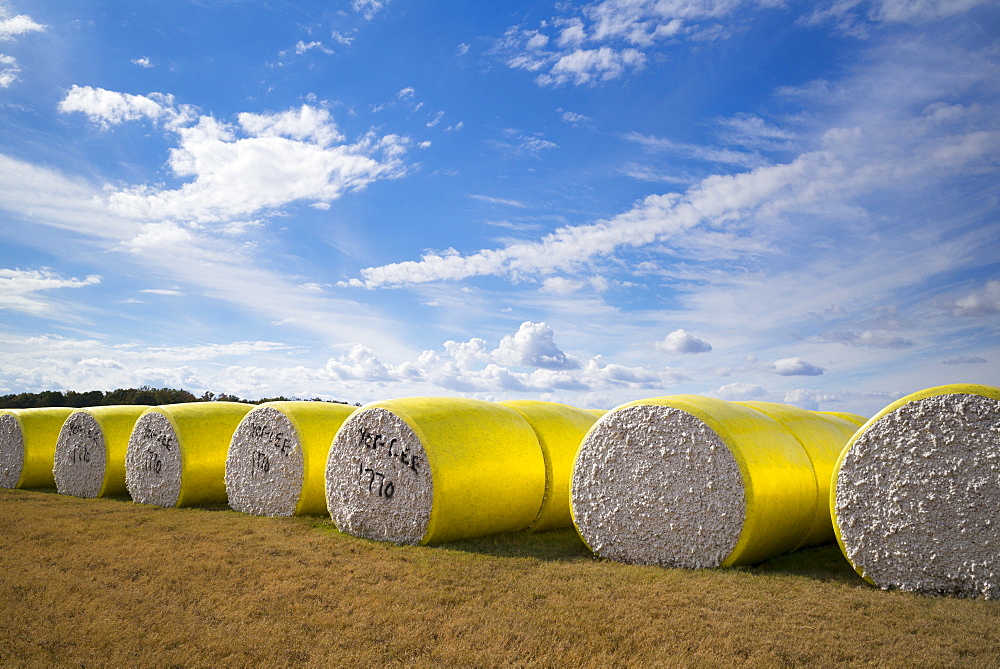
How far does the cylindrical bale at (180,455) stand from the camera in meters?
14.0

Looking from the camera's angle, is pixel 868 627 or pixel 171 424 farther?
pixel 171 424

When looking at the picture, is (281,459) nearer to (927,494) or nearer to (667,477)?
(667,477)

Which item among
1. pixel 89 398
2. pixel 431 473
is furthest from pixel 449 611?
pixel 89 398

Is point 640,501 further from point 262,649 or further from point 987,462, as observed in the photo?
point 262,649

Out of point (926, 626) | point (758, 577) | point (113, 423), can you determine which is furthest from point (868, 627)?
point (113, 423)

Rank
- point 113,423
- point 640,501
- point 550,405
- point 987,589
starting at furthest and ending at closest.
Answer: point 113,423, point 550,405, point 640,501, point 987,589

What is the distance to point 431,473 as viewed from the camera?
30.3 feet

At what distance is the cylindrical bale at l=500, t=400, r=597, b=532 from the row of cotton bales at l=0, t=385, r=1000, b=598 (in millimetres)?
30

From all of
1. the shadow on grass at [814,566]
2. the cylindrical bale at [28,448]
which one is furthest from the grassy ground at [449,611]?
the cylindrical bale at [28,448]

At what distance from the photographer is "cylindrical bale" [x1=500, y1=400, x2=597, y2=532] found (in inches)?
423

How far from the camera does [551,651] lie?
5.58 m

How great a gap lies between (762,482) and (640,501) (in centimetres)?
142

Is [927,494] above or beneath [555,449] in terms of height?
beneath

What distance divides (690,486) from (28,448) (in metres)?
18.1
